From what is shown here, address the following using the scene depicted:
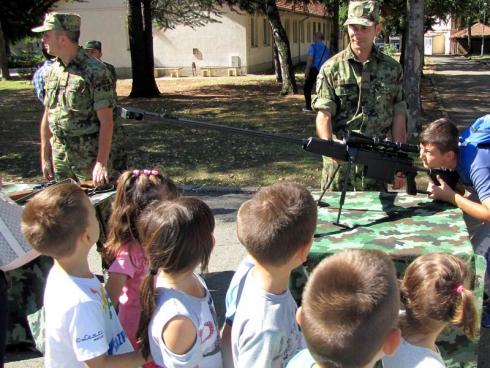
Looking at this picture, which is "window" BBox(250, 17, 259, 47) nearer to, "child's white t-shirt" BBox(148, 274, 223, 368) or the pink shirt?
the pink shirt

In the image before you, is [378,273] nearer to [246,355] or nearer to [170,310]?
[246,355]

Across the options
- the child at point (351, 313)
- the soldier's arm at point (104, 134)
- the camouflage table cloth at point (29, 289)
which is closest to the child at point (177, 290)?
the child at point (351, 313)

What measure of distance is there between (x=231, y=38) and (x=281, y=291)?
25.7 m

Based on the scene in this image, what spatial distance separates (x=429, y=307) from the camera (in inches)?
72.6

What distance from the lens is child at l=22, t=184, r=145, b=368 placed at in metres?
1.89

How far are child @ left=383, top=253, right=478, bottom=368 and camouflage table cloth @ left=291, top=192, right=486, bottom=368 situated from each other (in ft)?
1.52

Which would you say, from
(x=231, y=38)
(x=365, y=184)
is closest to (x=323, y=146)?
(x=365, y=184)

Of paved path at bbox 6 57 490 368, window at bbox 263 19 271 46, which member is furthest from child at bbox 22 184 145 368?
window at bbox 263 19 271 46

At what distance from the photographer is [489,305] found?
10.1 ft

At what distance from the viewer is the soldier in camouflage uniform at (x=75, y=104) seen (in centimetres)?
361

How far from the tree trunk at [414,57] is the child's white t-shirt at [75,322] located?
8.13 m

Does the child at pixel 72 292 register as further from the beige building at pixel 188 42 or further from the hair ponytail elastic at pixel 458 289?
the beige building at pixel 188 42

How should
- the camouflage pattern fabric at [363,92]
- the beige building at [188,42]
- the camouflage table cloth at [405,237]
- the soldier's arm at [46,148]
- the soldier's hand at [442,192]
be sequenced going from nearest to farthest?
1. the camouflage table cloth at [405,237]
2. the soldier's hand at [442,192]
3. the camouflage pattern fabric at [363,92]
4. the soldier's arm at [46,148]
5. the beige building at [188,42]

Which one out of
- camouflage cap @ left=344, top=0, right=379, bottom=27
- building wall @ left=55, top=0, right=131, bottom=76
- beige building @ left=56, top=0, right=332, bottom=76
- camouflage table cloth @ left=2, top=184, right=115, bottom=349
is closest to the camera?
camouflage table cloth @ left=2, top=184, right=115, bottom=349
